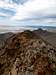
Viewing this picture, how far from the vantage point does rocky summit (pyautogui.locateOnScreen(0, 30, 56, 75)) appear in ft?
41.5

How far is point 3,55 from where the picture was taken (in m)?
16.0

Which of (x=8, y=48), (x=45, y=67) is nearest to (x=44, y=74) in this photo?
(x=45, y=67)

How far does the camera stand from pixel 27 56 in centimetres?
1373

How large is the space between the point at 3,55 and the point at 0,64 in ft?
3.05

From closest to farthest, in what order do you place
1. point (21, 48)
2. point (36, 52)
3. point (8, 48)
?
point (36, 52)
point (21, 48)
point (8, 48)

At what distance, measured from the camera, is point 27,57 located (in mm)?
13648

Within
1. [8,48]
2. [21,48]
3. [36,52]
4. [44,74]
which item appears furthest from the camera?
[8,48]

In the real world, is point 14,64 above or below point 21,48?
below

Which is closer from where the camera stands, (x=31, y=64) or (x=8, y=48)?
(x=31, y=64)

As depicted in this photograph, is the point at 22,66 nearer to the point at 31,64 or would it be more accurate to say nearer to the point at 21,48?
the point at 31,64

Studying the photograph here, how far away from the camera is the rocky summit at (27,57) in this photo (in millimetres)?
12651

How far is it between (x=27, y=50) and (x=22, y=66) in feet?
5.20

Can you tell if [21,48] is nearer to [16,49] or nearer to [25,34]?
[16,49]

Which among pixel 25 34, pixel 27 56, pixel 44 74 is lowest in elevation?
pixel 44 74
